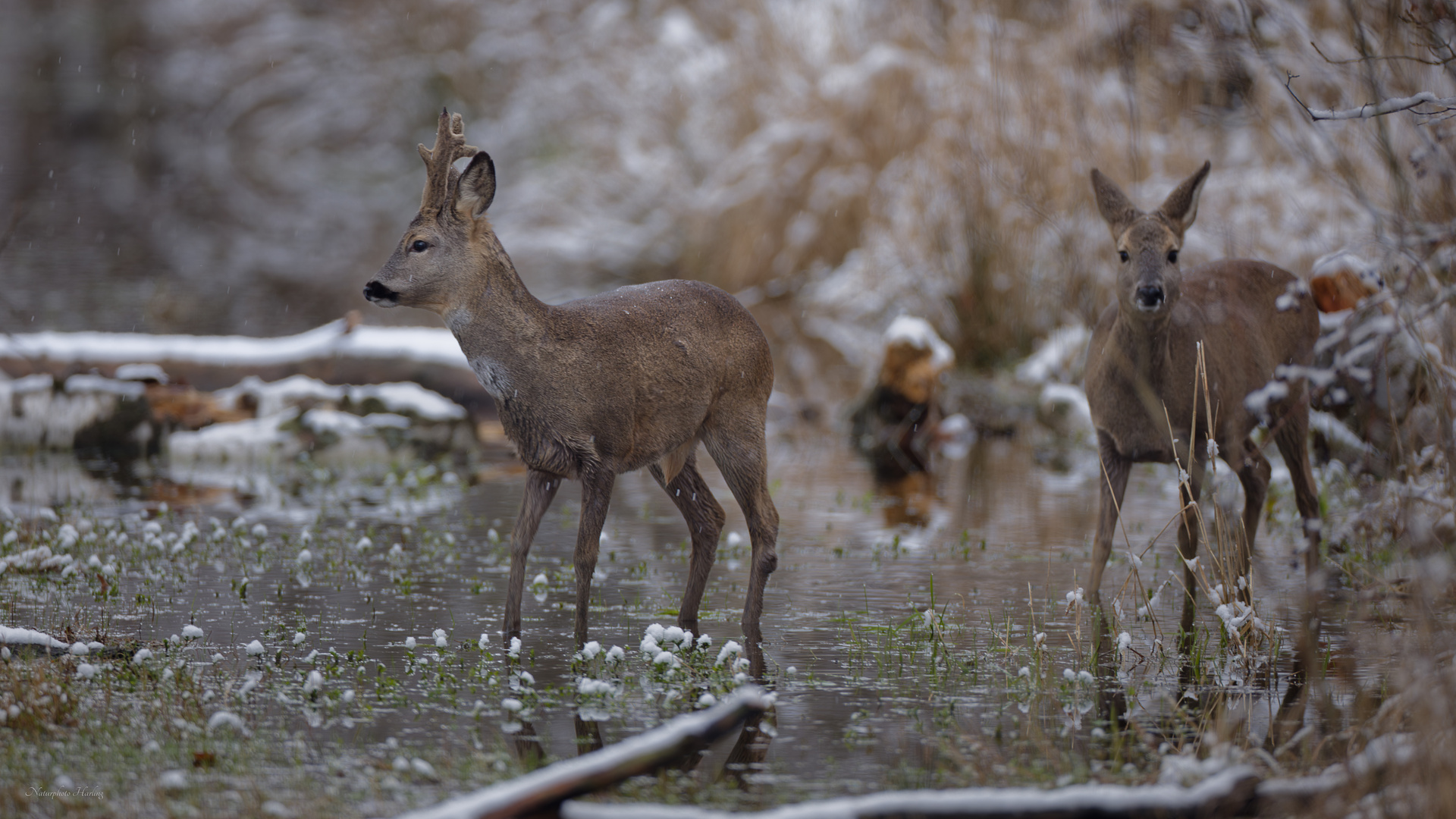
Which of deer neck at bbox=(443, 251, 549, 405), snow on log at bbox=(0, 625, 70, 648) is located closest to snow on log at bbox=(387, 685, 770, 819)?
snow on log at bbox=(0, 625, 70, 648)

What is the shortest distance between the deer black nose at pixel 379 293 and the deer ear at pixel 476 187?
1.63ft

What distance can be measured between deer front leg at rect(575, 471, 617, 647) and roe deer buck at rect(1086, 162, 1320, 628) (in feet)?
8.22

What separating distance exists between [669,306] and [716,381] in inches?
16.5

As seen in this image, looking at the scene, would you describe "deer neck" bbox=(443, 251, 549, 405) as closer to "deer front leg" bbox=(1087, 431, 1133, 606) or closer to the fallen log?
"deer front leg" bbox=(1087, 431, 1133, 606)

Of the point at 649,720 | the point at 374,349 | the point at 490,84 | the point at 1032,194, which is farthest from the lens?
the point at 490,84

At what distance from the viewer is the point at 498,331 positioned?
673cm

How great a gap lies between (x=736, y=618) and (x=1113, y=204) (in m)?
2.91

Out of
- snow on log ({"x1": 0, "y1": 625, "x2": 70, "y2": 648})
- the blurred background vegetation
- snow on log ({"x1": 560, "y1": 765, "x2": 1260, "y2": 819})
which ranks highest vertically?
the blurred background vegetation

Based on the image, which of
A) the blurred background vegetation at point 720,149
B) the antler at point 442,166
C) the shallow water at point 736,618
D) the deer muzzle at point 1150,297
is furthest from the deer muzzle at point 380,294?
the deer muzzle at point 1150,297

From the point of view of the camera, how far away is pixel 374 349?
14188 mm

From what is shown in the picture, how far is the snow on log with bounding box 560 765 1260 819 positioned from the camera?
3789 mm

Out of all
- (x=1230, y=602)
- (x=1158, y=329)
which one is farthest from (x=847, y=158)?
(x=1230, y=602)

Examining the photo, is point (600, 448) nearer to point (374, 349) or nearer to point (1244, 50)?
point (1244, 50)

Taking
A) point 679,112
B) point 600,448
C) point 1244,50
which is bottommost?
point 600,448
